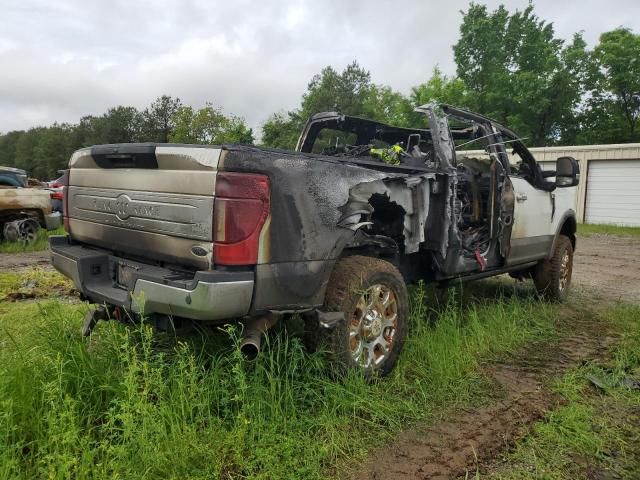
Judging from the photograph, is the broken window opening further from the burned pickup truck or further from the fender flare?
the fender flare

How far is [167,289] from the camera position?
101 inches

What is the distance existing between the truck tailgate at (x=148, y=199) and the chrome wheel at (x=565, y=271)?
472 cm

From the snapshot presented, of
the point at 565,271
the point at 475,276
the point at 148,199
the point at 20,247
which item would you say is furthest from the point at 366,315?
the point at 20,247

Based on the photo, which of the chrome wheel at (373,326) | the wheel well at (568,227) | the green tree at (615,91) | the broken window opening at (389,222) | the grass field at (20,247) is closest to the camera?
the chrome wheel at (373,326)

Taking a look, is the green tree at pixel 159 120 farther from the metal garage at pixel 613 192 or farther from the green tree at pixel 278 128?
the metal garage at pixel 613 192

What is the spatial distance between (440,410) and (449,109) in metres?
2.66

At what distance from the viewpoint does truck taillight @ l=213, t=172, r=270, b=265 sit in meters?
2.52

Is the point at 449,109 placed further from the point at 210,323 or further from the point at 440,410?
the point at 210,323

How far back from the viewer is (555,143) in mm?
34188

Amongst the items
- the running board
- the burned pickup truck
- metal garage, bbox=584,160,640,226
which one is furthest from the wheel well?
metal garage, bbox=584,160,640,226

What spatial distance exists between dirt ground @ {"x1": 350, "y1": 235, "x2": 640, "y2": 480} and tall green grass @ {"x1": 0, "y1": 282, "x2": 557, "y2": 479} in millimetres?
118

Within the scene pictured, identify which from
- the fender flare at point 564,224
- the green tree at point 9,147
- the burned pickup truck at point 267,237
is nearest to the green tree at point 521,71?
the fender flare at point 564,224

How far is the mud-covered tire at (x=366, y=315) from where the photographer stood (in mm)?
3008

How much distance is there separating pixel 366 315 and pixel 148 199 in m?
1.52
